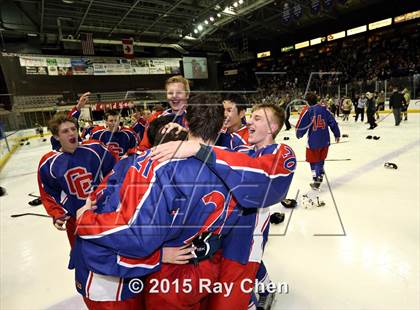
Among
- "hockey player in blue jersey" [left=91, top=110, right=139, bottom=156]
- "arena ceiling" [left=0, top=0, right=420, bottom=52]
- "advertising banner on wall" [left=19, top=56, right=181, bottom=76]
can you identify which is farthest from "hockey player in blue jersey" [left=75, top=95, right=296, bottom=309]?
"advertising banner on wall" [left=19, top=56, right=181, bottom=76]

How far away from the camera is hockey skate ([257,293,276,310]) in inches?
66.0

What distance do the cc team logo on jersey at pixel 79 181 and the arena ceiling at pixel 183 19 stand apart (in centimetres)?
1267

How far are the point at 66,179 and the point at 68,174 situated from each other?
37 millimetres

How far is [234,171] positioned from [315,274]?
1.63 metres

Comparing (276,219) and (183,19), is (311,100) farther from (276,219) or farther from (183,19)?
(183,19)

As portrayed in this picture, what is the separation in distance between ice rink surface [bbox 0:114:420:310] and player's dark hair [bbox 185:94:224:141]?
4.79 ft

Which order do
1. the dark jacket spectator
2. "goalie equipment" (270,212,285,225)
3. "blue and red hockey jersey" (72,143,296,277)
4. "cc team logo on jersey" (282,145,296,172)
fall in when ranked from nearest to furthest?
"blue and red hockey jersey" (72,143,296,277) < "cc team logo on jersey" (282,145,296,172) < "goalie equipment" (270,212,285,225) < the dark jacket spectator

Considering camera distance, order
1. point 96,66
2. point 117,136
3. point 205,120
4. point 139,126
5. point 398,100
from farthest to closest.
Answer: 1. point 96,66
2. point 398,100
3. point 139,126
4. point 117,136
5. point 205,120

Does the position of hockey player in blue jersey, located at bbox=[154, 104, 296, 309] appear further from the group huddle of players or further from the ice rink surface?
the ice rink surface

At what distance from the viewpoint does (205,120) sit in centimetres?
94

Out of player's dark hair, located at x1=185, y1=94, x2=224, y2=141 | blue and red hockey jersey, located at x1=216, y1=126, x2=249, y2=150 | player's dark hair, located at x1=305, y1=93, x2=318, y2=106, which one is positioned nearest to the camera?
player's dark hair, located at x1=185, y1=94, x2=224, y2=141

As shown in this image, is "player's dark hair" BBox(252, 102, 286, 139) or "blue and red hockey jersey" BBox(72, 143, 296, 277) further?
"player's dark hair" BBox(252, 102, 286, 139)

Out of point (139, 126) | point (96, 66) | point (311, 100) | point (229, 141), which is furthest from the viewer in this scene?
point (96, 66)

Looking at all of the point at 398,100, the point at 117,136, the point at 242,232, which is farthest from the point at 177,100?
the point at 398,100
